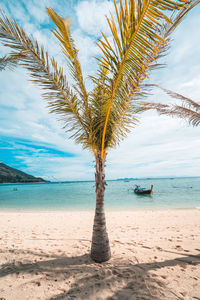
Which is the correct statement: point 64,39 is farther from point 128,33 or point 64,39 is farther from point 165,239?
point 165,239

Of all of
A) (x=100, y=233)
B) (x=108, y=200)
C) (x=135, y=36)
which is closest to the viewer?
(x=135, y=36)

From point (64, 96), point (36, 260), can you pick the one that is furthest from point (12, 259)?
point (64, 96)

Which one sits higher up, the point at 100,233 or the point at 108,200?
the point at 100,233

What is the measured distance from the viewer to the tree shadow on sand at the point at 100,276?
229 centimetres

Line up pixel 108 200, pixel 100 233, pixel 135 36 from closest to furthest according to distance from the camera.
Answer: pixel 135 36 → pixel 100 233 → pixel 108 200

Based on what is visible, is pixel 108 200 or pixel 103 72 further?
pixel 108 200

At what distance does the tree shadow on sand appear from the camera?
2.29m

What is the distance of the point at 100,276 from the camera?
2.72m

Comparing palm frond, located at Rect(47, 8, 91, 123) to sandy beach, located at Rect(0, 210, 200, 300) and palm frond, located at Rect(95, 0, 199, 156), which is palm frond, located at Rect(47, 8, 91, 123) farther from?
sandy beach, located at Rect(0, 210, 200, 300)

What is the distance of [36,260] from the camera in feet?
11.1

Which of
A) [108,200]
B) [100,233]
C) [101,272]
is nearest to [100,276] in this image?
[101,272]

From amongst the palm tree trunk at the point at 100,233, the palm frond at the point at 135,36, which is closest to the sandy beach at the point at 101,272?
the palm tree trunk at the point at 100,233

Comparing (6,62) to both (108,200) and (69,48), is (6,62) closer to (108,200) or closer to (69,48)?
(69,48)

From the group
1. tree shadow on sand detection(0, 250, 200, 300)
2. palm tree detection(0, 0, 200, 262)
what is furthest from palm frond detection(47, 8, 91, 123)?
tree shadow on sand detection(0, 250, 200, 300)
